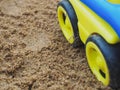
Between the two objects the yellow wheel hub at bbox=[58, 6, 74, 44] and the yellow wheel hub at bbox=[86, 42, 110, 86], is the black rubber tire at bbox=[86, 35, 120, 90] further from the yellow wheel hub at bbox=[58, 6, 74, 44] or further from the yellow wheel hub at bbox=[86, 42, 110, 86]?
the yellow wheel hub at bbox=[58, 6, 74, 44]

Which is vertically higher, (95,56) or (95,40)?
(95,40)

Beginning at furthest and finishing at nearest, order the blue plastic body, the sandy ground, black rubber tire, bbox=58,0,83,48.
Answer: black rubber tire, bbox=58,0,83,48 → the sandy ground → the blue plastic body

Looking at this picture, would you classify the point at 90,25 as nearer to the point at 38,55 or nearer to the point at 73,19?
the point at 73,19

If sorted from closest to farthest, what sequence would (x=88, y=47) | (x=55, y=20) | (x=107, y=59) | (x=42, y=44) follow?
(x=107, y=59) < (x=88, y=47) < (x=42, y=44) < (x=55, y=20)

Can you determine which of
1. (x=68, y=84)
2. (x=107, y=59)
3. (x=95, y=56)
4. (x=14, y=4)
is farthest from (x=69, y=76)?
(x=14, y=4)

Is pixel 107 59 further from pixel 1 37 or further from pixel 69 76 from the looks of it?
pixel 1 37

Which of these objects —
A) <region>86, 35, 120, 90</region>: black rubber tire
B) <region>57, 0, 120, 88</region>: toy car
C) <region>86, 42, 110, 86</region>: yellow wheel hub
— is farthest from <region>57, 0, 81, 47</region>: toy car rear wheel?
<region>86, 35, 120, 90</region>: black rubber tire
